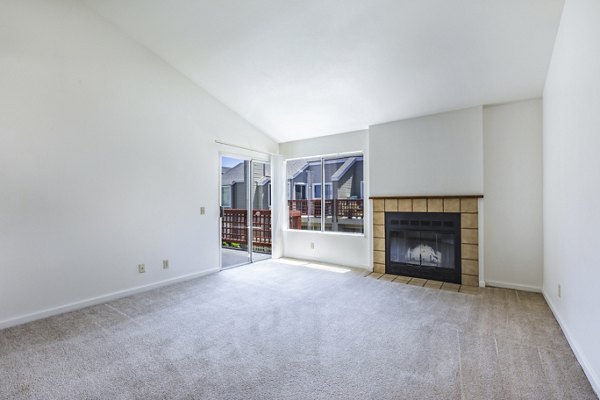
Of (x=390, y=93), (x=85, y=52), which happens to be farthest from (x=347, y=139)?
(x=85, y=52)

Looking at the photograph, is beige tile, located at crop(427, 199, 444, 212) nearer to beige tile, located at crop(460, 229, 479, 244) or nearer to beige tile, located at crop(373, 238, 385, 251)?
beige tile, located at crop(460, 229, 479, 244)

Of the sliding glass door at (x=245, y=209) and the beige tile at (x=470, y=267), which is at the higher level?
the sliding glass door at (x=245, y=209)

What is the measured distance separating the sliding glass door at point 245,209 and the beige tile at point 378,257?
2.18 m

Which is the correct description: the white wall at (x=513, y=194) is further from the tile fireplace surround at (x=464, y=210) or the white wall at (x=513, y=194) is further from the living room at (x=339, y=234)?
the tile fireplace surround at (x=464, y=210)

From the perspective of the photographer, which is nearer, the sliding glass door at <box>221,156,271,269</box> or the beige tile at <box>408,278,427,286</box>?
the beige tile at <box>408,278,427,286</box>

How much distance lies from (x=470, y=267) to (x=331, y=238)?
2206mm

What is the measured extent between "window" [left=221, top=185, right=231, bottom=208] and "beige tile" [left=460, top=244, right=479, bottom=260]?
12.1ft

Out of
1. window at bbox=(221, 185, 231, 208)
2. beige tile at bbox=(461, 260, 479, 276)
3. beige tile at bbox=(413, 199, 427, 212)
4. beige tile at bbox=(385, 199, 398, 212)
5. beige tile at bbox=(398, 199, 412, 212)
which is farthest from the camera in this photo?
window at bbox=(221, 185, 231, 208)

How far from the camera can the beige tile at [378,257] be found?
4.67 meters

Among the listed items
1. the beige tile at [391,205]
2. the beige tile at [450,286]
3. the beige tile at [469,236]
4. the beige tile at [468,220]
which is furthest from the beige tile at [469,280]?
the beige tile at [391,205]

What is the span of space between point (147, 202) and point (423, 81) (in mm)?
3802

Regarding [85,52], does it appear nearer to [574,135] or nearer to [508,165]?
[574,135]

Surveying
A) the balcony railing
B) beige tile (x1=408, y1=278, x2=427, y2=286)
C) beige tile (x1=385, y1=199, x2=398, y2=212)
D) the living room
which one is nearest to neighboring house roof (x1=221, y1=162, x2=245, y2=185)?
the living room

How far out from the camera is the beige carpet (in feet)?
5.99
